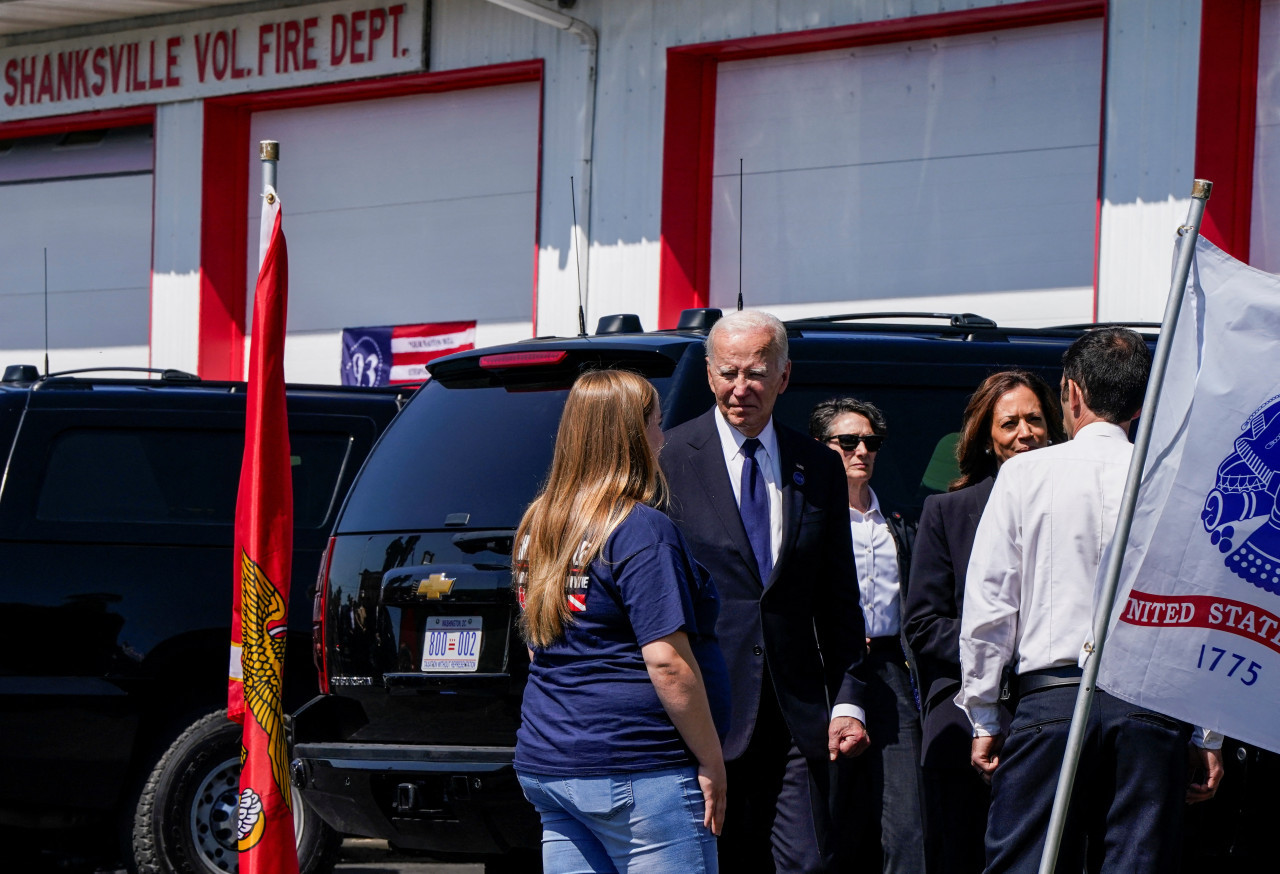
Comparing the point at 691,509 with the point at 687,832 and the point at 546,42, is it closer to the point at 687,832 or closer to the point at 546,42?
the point at 687,832

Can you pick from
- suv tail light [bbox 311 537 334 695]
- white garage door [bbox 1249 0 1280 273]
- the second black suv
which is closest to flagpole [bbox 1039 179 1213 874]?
the second black suv

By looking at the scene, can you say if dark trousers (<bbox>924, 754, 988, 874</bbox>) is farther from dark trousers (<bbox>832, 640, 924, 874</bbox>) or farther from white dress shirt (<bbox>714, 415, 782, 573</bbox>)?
white dress shirt (<bbox>714, 415, 782, 573</bbox>)

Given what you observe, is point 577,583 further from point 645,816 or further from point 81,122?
point 81,122

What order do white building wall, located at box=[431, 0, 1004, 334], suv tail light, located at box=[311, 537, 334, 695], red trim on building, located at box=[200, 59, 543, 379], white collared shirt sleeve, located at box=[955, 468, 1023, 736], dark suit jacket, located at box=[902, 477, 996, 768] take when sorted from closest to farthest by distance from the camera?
1. white collared shirt sleeve, located at box=[955, 468, 1023, 736]
2. dark suit jacket, located at box=[902, 477, 996, 768]
3. suv tail light, located at box=[311, 537, 334, 695]
4. white building wall, located at box=[431, 0, 1004, 334]
5. red trim on building, located at box=[200, 59, 543, 379]

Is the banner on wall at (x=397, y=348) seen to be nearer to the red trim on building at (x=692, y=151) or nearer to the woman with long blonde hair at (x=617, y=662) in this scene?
the red trim on building at (x=692, y=151)

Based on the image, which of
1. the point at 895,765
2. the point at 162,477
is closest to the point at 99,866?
the point at 162,477

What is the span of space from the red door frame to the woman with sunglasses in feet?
18.5

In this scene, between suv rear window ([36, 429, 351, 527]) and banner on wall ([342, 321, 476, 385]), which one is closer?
suv rear window ([36, 429, 351, 527])

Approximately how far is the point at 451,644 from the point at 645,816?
1.81m

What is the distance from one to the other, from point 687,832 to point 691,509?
3.79 feet

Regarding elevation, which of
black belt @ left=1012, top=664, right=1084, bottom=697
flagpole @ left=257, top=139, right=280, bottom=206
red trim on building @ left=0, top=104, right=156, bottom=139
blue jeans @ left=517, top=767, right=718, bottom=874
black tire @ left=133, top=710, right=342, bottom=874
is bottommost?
black tire @ left=133, top=710, right=342, bottom=874

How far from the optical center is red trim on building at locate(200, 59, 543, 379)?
14812mm

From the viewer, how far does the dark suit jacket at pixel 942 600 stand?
5.10 metres

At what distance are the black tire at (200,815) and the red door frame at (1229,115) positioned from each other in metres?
6.50
